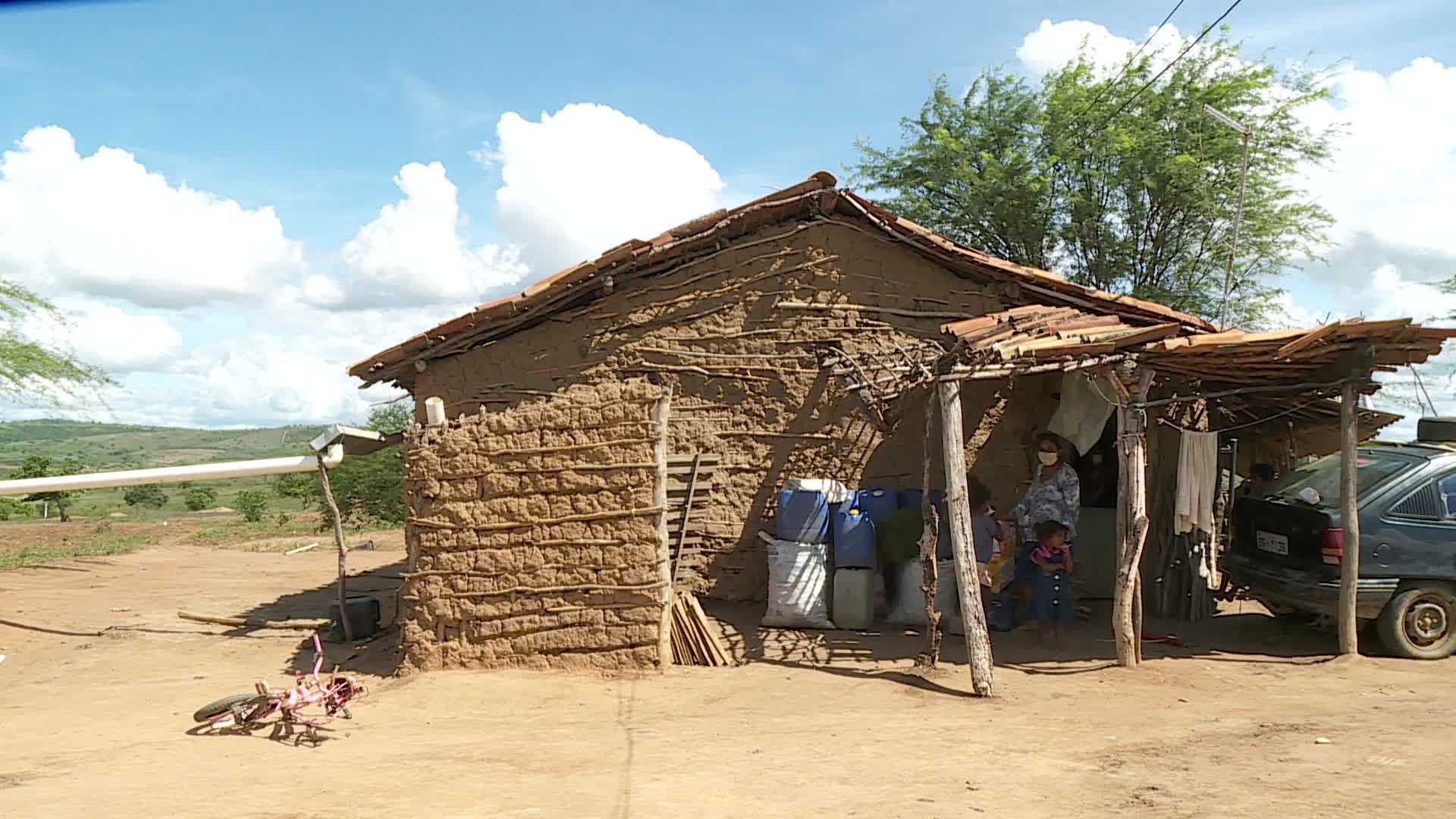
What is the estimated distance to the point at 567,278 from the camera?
28.3 ft

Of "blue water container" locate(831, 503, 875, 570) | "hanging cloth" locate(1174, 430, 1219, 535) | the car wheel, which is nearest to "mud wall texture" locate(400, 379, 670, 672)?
"blue water container" locate(831, 503, 875, 570)

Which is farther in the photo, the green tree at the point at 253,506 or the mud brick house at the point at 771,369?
the green tree at the point at 253,506

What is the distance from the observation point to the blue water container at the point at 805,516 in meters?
8.45

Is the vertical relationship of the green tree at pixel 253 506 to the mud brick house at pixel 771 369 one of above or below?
below

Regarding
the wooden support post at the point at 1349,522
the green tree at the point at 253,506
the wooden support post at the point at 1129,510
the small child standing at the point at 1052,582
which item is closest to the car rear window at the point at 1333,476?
the wooden support post at the point at 1349,522

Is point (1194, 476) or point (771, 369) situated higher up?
point (771, 369)

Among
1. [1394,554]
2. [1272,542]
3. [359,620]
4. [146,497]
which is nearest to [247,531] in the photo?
[359,620]

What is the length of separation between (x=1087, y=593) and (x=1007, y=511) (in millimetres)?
1289

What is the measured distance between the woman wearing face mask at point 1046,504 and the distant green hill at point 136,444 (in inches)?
3416

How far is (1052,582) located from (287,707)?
5.83 m

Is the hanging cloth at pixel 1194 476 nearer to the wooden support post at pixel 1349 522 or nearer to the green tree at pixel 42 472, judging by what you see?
the wooden support post at pixel 1349 522

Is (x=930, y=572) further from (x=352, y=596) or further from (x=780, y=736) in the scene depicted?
(x=352, y=596)

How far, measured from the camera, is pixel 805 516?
8.45 m

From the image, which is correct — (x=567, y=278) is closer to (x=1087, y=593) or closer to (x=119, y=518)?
(x=1087, y=593)
